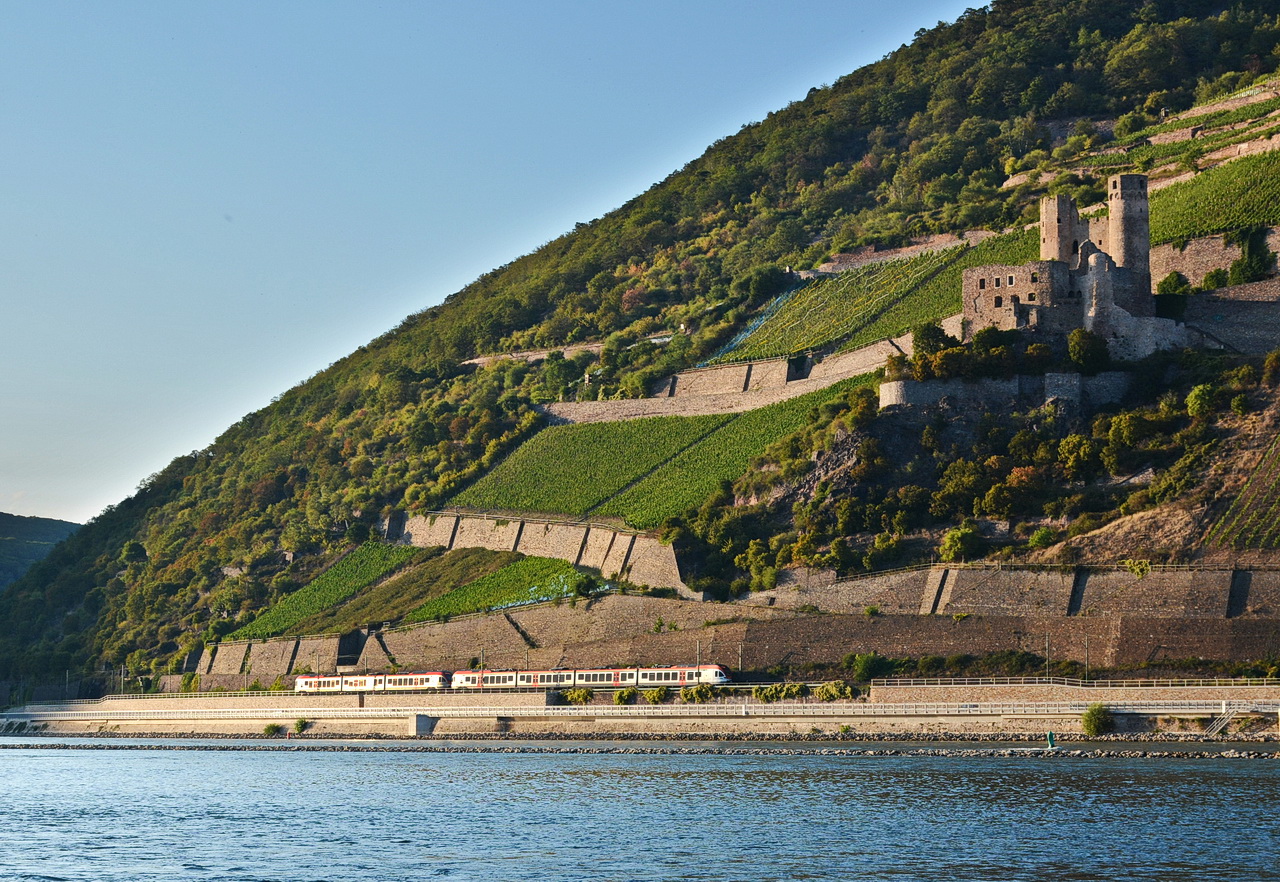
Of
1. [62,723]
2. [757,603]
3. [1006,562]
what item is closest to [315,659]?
Result: [62,723]

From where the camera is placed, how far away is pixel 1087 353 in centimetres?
7244

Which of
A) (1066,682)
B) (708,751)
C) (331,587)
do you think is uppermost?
(331,587)

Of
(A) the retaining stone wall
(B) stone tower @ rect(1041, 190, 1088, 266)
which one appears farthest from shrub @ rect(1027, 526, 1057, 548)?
(A) the retaining stone wall

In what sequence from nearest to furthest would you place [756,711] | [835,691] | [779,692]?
[835,691]
[779,692]
[756,711]

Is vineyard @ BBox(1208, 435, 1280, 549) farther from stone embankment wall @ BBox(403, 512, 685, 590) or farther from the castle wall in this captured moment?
stone embankment wall @ BBox(403, 512, 685, 590)

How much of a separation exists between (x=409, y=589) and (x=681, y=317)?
3006 centimetres

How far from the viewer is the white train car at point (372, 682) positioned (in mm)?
81875

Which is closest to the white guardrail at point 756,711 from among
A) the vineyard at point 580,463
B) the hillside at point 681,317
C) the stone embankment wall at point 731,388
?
the hillside at point 681,317

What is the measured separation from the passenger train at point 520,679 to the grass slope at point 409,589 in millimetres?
5587

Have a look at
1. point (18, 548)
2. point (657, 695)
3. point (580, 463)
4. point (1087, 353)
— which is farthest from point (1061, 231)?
point (18, 548)

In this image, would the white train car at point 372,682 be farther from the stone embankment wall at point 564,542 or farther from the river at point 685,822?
the river at point 685,822

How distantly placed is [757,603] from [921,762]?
1717 cm

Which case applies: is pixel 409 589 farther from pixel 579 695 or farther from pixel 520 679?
pixel 579 695

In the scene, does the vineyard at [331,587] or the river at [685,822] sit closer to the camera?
the river at [685,822]
